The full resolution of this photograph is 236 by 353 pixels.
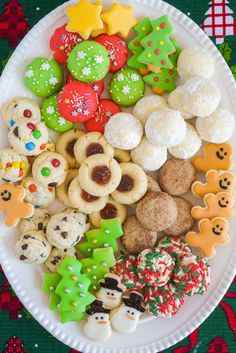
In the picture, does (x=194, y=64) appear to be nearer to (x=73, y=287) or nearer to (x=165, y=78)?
(x=165, y=78)

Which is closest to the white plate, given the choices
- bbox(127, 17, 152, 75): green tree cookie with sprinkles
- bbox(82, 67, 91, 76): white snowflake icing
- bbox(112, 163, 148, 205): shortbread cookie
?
bbox(127, 17, 152, 75): green tree cookie with sprinkles

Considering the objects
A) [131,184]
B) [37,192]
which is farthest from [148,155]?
[37,192]

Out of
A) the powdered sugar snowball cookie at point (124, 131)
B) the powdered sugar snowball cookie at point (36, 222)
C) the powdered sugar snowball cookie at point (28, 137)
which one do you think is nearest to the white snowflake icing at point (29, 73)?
the powdered sugar snowball cookie at point (28, 137)

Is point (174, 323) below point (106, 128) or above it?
below

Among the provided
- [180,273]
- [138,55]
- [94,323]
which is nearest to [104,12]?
[138,55]

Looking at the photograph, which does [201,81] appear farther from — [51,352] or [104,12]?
[51,352]

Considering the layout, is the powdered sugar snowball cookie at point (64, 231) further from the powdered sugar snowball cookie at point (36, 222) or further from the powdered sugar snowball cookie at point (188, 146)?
the powdered sugar snowball cookie at point (188, 146)
